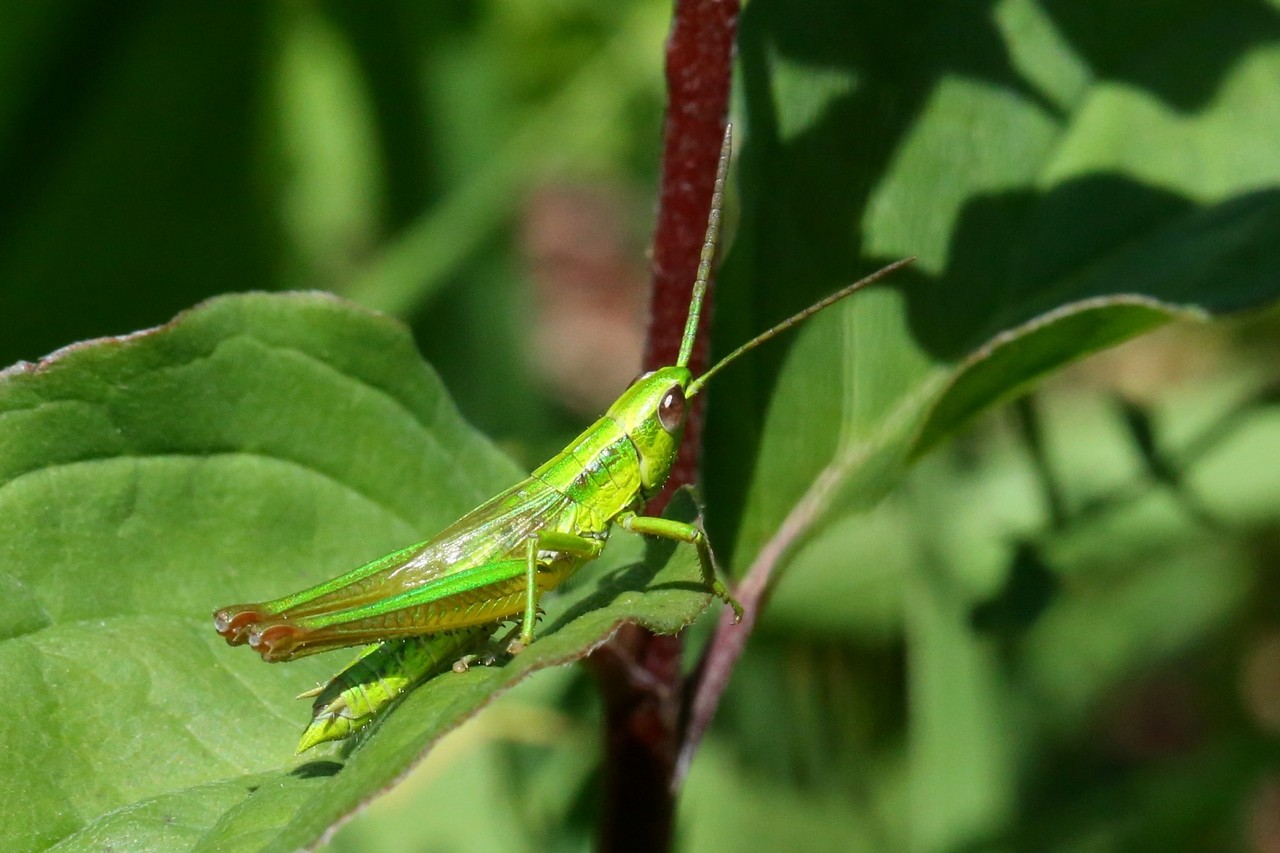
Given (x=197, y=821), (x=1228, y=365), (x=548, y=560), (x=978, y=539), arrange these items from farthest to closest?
(x=1228, y=365) → (x=978, y=539) → (x=548, y=560) → (x=197, y=821)

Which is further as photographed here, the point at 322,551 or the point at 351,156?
the point at 351,156

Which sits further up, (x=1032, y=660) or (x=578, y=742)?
(x=578, y=742)

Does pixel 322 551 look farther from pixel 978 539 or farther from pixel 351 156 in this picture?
pixel 351 156

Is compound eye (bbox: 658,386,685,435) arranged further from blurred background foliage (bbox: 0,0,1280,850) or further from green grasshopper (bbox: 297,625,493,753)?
green grasshopper (bbox: 297,625,493,753)

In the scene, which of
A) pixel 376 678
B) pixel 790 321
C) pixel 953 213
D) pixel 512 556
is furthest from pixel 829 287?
pixel 376 678

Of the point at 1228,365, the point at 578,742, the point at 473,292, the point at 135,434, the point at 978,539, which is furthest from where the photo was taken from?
the point at 473,292

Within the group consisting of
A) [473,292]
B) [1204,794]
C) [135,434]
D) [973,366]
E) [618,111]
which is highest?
[618,111]

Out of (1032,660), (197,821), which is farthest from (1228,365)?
(197,821)
